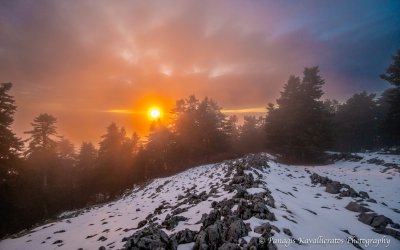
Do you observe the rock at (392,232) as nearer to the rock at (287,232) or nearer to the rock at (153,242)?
the rock at (287,232)

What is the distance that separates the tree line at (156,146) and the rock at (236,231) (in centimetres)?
2644

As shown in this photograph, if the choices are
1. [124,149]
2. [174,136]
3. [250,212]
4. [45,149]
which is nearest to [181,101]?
[174,136]

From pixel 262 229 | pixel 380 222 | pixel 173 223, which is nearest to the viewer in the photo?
pixel 262 229

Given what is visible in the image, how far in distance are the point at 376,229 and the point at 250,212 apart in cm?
673

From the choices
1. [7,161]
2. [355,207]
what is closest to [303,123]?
[355,207]

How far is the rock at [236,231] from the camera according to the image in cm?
805

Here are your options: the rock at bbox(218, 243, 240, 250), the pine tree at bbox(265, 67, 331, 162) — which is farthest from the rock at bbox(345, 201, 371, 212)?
the pine tree at bbox(265, 67, 331, 162)

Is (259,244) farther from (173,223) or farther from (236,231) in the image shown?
(173,223)

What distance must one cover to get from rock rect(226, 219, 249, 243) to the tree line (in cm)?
2644

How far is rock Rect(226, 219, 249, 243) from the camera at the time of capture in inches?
317

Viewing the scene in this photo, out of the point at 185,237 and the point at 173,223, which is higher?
the point at 185,237

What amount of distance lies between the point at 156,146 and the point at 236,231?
44.5 meters

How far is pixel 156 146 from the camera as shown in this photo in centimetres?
5150

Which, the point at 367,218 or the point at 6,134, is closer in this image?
the point at 367,218
